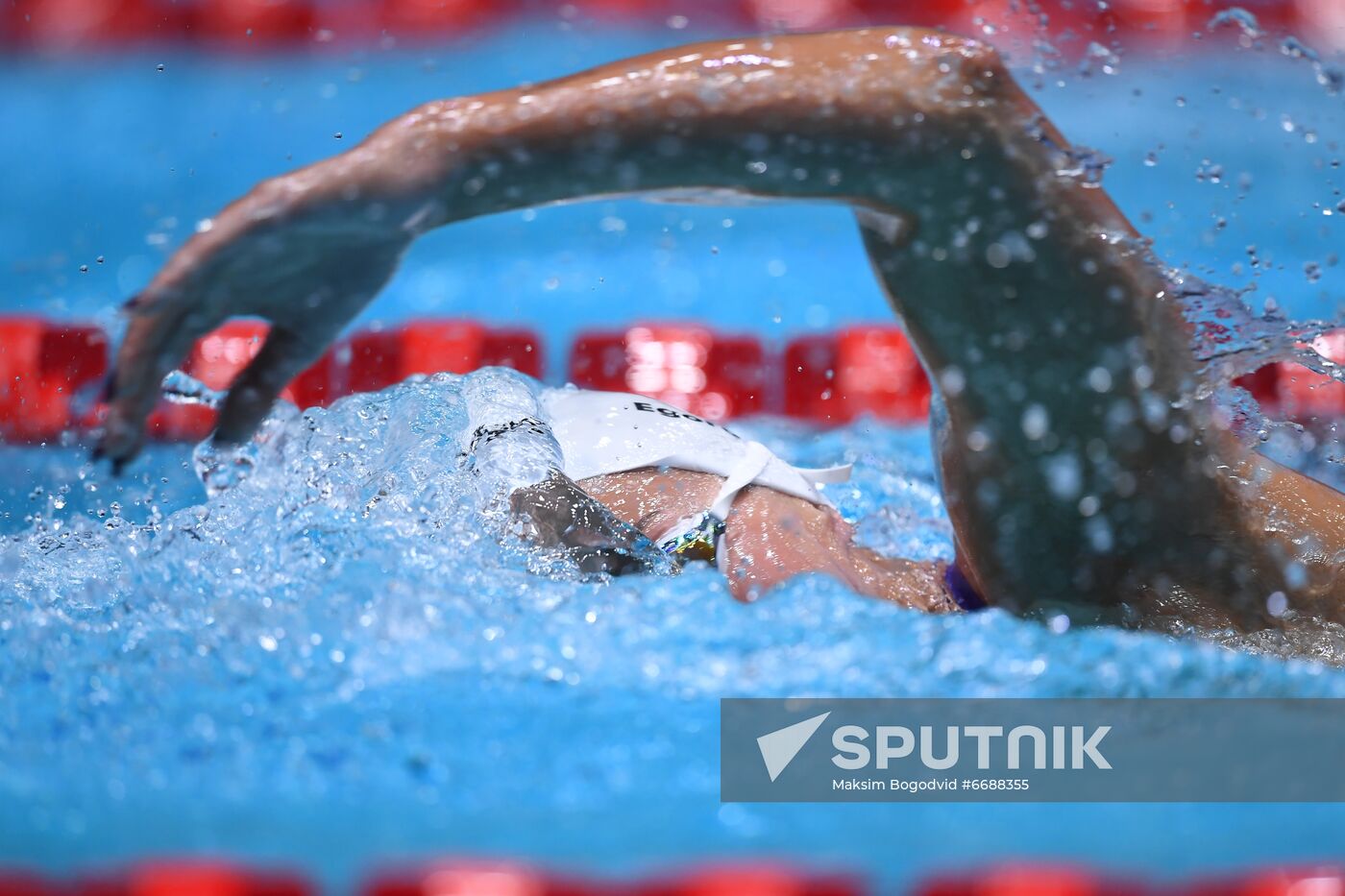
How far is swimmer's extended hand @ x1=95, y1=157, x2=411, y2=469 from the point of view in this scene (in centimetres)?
71

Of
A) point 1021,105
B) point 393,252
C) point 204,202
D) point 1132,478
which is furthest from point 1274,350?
point 204,202

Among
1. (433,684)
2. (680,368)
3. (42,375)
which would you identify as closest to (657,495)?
(433,684)

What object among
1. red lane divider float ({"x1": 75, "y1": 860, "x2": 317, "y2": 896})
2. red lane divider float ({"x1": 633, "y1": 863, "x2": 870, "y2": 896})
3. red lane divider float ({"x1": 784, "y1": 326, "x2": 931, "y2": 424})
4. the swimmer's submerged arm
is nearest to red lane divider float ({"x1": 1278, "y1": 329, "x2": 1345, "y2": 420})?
red lane divider float ({"x1": 784, "y1": 326, "x2": 931, "y2": 424})

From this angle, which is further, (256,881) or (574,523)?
(574,523)

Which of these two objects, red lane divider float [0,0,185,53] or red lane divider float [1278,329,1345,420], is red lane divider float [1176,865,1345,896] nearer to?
red lane divider float [1278,329,1345,420]

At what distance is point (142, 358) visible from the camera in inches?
27.6

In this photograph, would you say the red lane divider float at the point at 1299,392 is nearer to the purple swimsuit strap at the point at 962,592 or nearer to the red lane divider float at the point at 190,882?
the purple swimsuit strap at the point at 962,592

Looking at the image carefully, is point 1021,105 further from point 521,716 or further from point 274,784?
point 274,784

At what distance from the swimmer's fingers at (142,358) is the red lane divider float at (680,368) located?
70.0 inches

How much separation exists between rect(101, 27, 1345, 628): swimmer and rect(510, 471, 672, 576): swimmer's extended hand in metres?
0.31

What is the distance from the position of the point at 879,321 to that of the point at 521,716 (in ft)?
6.71

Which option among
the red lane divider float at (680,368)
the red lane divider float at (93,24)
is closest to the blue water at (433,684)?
the red lane divider float at (680,368)

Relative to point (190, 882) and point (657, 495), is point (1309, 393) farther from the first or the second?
point (190, 882)

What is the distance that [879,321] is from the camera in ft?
9.18
